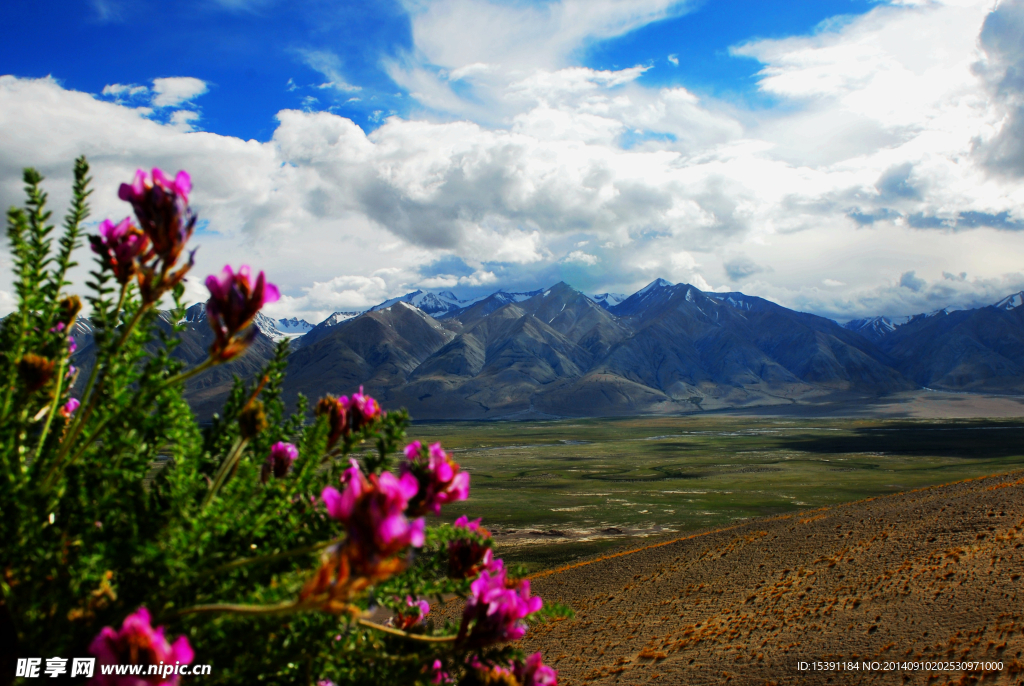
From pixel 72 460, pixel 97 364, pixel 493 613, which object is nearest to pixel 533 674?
pixel 493 613

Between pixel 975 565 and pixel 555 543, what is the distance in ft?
81.3

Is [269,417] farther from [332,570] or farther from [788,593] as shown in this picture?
[788,593]

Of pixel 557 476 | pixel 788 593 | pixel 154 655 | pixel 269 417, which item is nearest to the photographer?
pixel 154 655

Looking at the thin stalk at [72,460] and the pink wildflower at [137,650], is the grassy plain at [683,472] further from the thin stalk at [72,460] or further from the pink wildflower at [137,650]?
the pink wildflower at [137,650]

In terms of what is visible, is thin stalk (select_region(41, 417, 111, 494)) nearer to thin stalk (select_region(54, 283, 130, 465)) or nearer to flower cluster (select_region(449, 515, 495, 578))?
thin stalk (select_region(54, 283, 130, 465))

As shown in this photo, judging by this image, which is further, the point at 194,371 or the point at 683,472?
the point at 683,472

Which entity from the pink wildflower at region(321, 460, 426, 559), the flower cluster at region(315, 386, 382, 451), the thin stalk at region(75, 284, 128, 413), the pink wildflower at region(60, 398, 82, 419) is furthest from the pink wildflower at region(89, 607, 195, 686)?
the pink wildflower at region(60, 398, 82, 419)

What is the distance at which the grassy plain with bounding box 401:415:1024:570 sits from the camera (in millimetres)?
40938

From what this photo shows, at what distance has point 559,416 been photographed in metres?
193

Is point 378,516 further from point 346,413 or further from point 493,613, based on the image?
point 346,413

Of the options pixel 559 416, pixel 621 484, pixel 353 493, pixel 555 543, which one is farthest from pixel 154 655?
pixel 559 416

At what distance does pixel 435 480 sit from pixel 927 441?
11134cm

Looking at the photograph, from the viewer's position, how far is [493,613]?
2.15 meters

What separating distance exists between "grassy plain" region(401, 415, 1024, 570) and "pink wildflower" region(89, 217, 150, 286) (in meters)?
27.8
